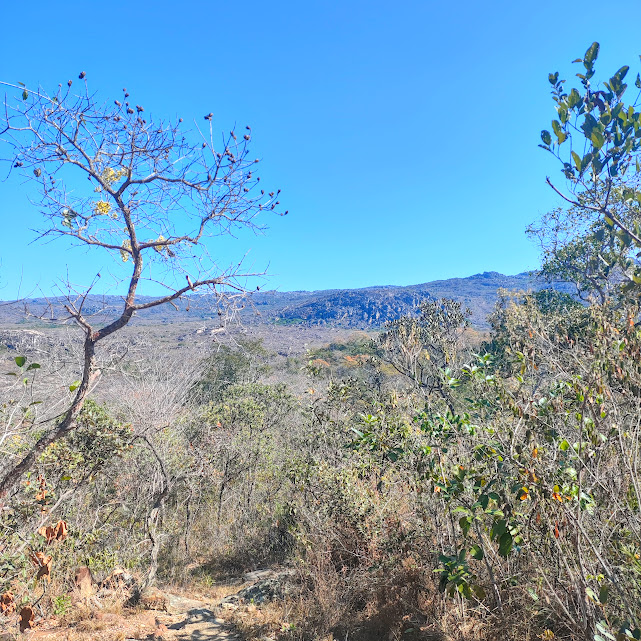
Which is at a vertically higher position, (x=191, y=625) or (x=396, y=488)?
(x=396, y=488)

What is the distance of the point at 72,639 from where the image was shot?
12.1ft

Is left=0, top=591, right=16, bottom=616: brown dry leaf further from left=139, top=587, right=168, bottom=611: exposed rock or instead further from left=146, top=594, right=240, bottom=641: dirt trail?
left=139, top=587, right=168, bottom=611: exposed rock

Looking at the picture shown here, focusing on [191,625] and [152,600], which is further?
[152,600]

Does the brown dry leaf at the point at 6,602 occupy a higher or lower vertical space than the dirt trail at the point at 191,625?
higher

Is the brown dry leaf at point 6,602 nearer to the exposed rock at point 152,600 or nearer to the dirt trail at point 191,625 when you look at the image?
the dirt trail at point 191,625

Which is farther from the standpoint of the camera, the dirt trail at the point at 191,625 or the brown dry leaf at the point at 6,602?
the dirt trail at the point at 191,625

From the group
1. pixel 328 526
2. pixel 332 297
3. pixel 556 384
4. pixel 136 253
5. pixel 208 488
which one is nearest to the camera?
pixel 556 384

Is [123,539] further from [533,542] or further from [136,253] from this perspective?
[533,542]

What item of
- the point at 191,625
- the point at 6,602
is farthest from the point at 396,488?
the point at 6,602

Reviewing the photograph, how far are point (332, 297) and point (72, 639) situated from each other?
83.9m

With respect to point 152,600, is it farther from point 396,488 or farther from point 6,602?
point 396,488

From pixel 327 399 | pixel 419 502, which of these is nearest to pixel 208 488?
pixel 327 399

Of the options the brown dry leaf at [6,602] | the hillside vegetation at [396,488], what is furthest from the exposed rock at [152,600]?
the brown dry leaf at [6,602]

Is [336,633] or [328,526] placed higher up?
[328,526]
